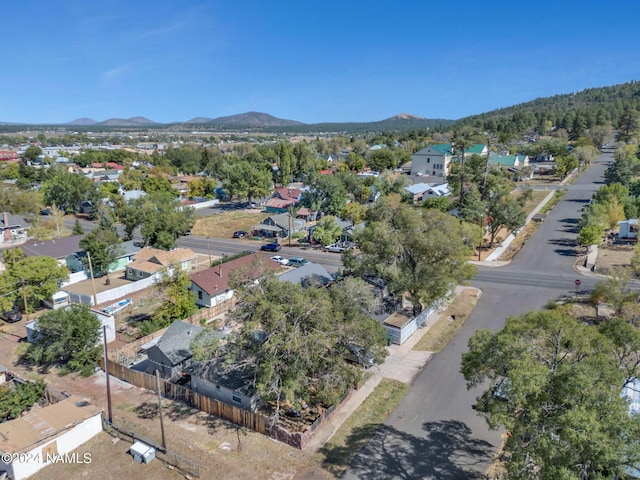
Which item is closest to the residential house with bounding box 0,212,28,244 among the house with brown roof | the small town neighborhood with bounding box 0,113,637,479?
the small town neighborhood with bounding box 0,113,637,479

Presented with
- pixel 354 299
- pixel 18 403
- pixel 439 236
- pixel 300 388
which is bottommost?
pixel 18 403

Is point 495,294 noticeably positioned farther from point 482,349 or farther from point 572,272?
point 482,349

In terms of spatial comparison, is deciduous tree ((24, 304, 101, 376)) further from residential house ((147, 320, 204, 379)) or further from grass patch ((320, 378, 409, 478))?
grass patch ((320, 378, 409, 478))

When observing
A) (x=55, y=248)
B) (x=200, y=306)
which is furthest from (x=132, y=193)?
(x=200, y=306)

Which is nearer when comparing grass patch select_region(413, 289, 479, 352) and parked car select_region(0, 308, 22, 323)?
grass patch select_region(413, 289, 479, 352)

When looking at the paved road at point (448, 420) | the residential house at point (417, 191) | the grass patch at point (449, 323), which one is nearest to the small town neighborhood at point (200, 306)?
the grass patch at point (449, 323)

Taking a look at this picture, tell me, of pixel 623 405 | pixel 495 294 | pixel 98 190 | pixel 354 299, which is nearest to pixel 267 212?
pixel 98 190
